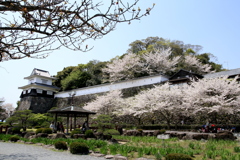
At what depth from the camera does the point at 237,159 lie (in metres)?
5.92

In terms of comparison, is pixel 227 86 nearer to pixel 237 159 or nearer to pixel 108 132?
pixel 108 132

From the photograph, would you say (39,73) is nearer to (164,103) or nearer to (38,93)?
(38,93)

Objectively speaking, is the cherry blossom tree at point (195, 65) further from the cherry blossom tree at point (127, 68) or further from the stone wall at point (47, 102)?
the stone wall at point (47, 102)

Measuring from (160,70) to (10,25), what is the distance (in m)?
26.8

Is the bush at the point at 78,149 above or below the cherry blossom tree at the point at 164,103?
below

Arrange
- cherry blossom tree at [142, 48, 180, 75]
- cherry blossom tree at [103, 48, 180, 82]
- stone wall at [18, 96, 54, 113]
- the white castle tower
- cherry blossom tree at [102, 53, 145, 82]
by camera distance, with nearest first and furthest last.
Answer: cherry blossom tree at [142, 48, 180, 75] → cherry blossom tree at [103, 48, 180, 82] → cherry blossom tree at [102, 53, 145, 82] → stone wall at [18, 96, 54, 113] → the white castle tower

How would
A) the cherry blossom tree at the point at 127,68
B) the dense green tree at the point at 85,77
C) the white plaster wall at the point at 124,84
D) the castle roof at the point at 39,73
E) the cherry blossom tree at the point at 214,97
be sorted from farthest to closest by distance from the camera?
the dense green tree at the point at 85,77 → the castle roof at the point at 39,73 → the cherry blossom tree at the point at 127,68 → the white plaster wall at the point at 124,84 → the cherry blossom tree at the point at 214,97

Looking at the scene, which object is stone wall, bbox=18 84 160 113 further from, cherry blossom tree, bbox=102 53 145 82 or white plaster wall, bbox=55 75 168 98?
cherry blossom tree, bbox=102 53 145 82

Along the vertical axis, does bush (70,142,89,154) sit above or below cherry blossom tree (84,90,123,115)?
below

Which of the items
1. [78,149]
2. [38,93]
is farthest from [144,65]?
[78,149]

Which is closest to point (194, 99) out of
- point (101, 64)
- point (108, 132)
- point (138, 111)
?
point (138, 111)

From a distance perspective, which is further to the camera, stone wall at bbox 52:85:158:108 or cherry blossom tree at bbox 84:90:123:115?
stone wall at bbox 52:85:158:108

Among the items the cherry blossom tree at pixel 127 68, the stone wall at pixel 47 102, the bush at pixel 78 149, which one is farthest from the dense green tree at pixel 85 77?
the bush at pixel 78 149

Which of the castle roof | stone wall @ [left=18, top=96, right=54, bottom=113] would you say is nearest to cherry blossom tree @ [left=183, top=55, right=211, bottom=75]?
stone wall @ [left=18, top=96, right=54, bottom=113]
